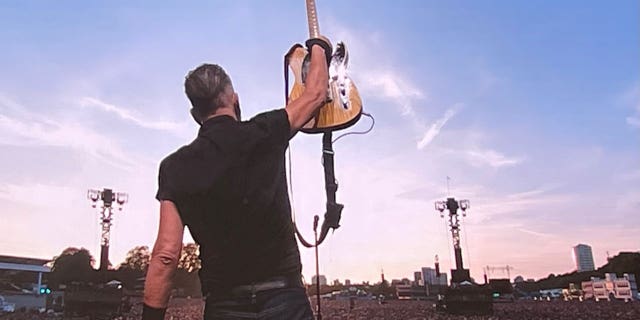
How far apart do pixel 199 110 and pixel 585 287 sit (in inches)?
2663

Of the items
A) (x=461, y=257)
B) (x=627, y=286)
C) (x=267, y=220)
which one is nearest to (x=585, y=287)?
(x=627, y=286)

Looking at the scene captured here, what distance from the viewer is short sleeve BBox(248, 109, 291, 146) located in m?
1.66

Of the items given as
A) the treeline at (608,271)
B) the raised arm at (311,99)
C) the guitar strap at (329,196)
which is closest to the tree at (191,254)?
the guitar strap at (329,196)

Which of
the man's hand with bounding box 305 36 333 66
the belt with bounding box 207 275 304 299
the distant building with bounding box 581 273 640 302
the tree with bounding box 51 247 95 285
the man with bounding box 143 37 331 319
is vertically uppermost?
the tree with bounding box 51 247 95 285

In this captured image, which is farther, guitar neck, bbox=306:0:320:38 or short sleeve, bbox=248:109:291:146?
guitar neck, bbox=306:0:320:38

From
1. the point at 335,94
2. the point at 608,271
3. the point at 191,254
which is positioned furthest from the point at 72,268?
the point at 608,271

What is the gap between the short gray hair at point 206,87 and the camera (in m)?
1.76

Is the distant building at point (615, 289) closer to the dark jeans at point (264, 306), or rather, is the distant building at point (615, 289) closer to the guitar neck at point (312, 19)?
the guitar neck at point (312, 19)

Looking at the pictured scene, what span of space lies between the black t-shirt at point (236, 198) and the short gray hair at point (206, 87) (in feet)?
0.41

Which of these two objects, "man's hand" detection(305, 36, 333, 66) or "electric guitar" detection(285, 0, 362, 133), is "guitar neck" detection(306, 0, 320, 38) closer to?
"electric guitar" detection(285, 0, 362, 133)

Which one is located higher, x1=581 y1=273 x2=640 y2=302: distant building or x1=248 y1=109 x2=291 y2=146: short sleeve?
x1=248 y1=109 x2=291 y2=146: short sleeve

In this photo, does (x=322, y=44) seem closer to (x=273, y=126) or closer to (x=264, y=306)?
(x=273, y=126)

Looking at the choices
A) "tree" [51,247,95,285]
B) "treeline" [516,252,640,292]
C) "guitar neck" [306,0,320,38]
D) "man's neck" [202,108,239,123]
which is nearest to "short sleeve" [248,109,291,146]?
"man's neck" [202,108,239,123]

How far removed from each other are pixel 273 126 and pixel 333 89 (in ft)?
1.99
